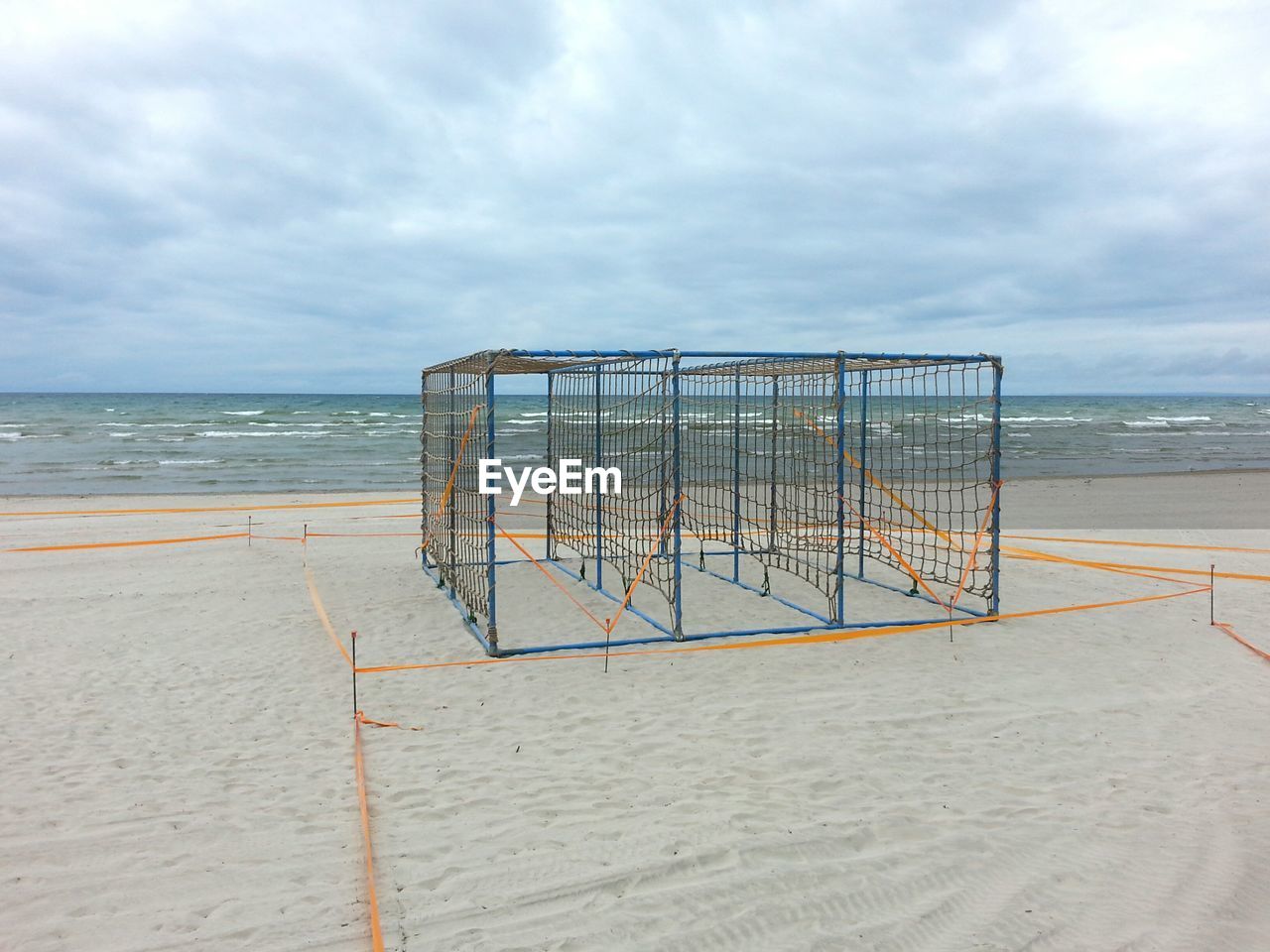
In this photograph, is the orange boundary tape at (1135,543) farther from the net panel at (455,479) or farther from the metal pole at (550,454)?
the net panel at (455,479)

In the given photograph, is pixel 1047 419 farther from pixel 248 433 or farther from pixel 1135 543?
pixel 1135 543

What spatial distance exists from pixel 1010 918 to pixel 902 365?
17.2ft

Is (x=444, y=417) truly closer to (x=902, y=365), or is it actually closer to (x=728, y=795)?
(x=902, y=365)

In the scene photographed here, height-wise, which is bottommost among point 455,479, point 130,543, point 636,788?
point 636,788

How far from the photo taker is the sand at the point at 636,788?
3.35 meters

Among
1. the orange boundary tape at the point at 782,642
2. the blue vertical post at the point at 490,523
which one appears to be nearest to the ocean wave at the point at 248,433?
the blue vertical post at the point at 490,523

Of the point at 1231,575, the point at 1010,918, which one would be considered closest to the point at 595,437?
the point at 1010,918

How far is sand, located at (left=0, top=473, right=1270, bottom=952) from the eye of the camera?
3350 millimetres

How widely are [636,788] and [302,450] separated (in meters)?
27.6

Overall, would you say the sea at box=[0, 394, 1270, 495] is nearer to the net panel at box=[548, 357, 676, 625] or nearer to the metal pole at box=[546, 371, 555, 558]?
the metal pole at box=[546, 371, 555, 558]

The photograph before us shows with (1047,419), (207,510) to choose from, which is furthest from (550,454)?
(1047,419)

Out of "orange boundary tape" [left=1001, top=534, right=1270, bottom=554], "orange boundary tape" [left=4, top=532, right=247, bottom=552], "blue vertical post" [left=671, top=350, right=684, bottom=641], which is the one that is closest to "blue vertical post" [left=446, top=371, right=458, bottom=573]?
"blue vertical post" [left=671, top=350, right=684, bottom=641]

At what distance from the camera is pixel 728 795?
4316 mm

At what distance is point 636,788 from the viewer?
14.5 feet
